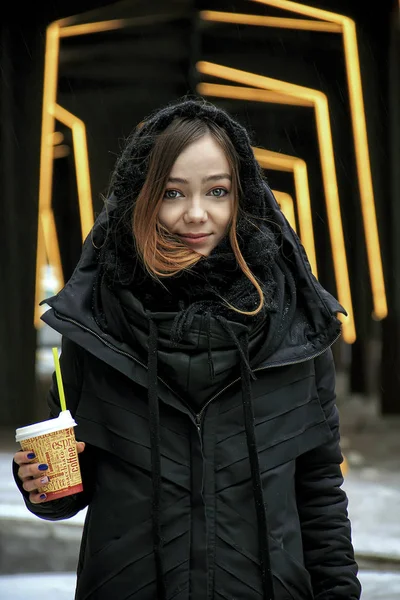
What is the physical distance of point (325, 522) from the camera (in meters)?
1.91

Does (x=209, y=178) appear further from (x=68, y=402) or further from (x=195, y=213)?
(x=68, y=402)

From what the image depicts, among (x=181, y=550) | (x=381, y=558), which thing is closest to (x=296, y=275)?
(x=181, y=550)

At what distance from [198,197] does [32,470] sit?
0.63m

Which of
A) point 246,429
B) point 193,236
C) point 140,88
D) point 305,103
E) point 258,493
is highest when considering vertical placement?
point 140,88

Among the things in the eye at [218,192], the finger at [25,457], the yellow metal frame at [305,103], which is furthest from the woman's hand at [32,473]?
the yellow metal frame at [305,103]

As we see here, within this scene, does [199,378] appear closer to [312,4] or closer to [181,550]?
[181,550]

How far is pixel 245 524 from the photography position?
5.74ft

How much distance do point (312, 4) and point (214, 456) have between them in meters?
5.94

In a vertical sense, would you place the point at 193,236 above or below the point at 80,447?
above

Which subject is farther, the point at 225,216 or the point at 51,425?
the point at 225,216

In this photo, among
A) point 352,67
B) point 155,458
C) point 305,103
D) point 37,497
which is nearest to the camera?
point 155,458

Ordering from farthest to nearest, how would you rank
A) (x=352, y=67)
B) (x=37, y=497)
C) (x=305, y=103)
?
(x=305, y=103) → (x=352, y=67) → (x=37, y=497)

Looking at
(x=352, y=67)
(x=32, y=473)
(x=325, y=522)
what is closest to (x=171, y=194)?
(x=32, y=473)

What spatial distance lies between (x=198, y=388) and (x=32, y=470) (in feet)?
1.21
